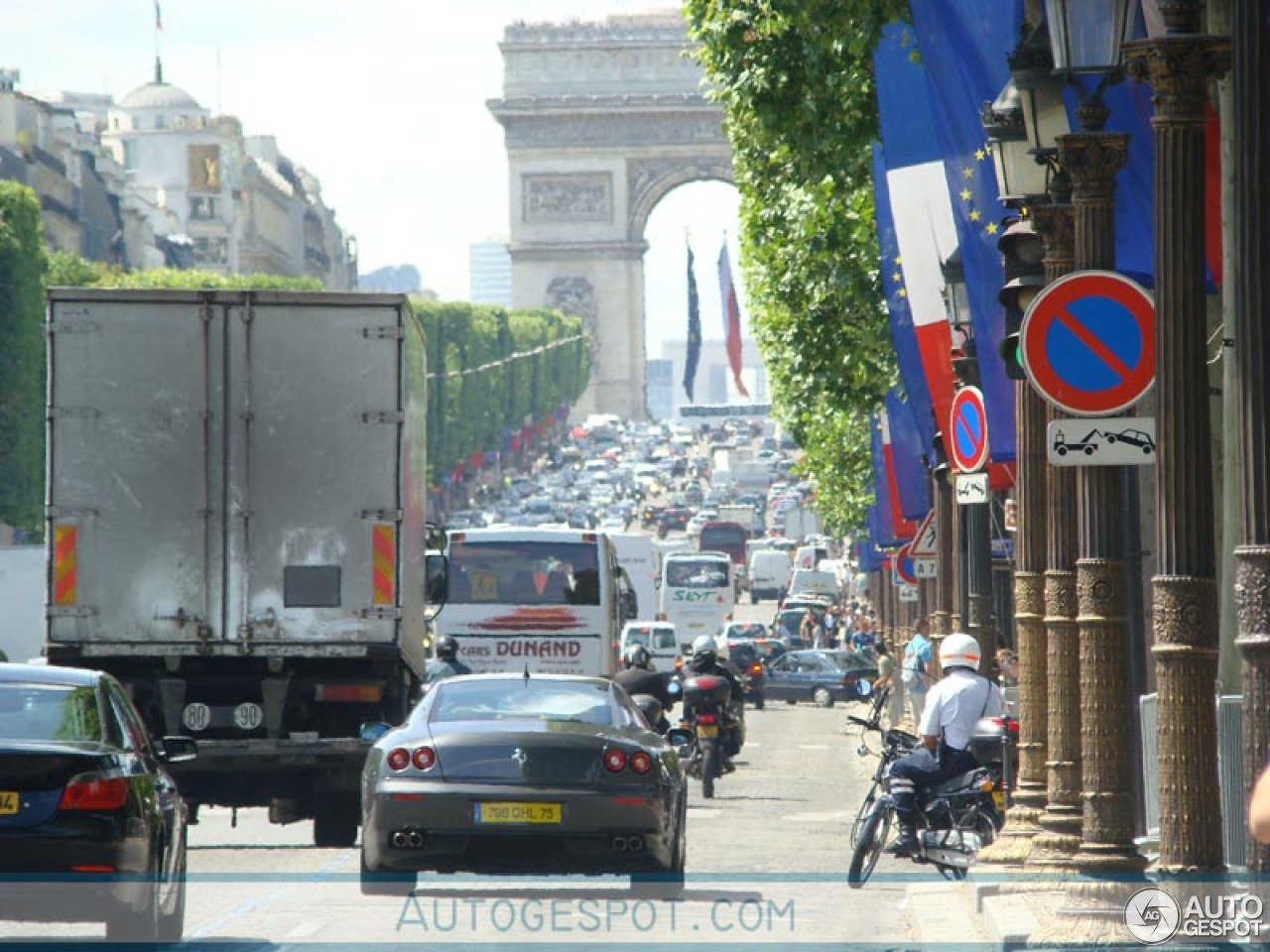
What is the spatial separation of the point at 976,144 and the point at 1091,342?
559 cm

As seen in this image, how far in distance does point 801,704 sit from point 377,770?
4706 centimetres

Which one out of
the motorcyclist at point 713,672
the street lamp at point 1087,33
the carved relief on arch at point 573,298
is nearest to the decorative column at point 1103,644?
the street lamp at point 1087,33

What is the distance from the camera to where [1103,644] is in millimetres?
12070

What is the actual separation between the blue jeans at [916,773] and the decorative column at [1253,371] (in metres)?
6.27

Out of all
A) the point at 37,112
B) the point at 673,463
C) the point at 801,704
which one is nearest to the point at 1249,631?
the point at 801,704

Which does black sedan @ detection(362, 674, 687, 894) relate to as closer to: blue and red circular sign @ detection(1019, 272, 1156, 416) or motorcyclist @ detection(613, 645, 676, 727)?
blue and red circular sign @ detection(1019, 272, 1156, 416)

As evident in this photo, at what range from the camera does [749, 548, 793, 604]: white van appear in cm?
11219

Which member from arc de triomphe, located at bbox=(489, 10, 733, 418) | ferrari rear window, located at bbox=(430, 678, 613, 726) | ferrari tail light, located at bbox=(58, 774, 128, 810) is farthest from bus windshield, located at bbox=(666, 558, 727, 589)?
ferrari tail light, located at bbox=(58, 774, 128, 810)

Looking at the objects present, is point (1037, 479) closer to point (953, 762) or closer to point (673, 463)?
point (953, 762)

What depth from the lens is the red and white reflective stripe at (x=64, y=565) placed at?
18.0 m

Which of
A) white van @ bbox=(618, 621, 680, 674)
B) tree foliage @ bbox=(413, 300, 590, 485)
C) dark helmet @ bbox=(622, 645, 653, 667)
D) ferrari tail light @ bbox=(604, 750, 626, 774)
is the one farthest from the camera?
tree foliage @ bbox=(413, 300, 590, 485)

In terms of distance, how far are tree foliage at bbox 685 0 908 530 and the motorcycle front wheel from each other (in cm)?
675

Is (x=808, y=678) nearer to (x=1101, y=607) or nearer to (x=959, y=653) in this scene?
(x=959, y=653)

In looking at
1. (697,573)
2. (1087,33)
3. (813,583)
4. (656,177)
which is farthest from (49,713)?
(656,177)
